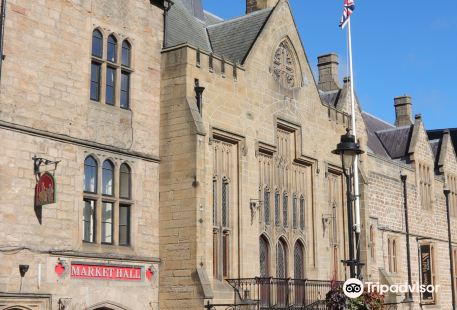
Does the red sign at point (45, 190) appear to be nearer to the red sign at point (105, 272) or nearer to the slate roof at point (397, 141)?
the red sign at point (105, 272)

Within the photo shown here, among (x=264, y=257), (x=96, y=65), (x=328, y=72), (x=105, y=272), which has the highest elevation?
(x=328, y=72)

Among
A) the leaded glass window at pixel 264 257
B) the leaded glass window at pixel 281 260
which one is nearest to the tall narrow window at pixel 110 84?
the leaded glass window at pixel 264 257

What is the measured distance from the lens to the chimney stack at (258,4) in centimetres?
3031

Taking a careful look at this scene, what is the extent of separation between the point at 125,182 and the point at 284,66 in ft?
29.9

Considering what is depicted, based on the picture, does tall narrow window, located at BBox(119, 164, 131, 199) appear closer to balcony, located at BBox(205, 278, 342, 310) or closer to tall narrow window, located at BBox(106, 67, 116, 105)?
tall narrow window, located at BBox(106, 67, 116, 105)

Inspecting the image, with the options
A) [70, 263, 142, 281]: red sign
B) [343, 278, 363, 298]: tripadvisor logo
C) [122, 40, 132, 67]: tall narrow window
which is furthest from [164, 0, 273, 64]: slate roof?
[343, 278, 363, 298]: tripadvisor logo

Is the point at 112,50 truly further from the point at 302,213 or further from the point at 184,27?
the point at 302,213

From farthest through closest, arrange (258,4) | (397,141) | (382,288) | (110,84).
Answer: (397,141) → (382,288) → (258,4) → (110,84)

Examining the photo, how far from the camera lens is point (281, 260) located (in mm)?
26094

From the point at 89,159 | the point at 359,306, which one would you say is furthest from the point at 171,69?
the point at 359,306

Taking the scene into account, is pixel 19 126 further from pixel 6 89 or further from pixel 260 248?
pixel 260 248

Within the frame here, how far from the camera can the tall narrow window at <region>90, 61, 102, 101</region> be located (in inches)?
816

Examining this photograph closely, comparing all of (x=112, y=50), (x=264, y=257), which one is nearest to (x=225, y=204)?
(x=264, y=257)

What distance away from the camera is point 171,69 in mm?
22672
